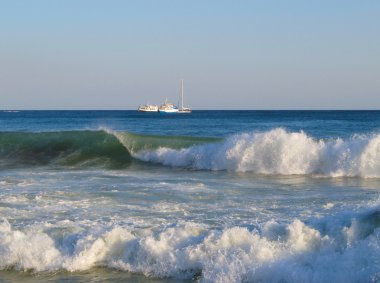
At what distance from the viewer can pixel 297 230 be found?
7.82 m

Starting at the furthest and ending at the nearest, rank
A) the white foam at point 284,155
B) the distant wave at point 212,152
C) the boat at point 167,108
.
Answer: the boat at point 167,108 < the distant wave at point 212,152 < the white foam at point 284,155

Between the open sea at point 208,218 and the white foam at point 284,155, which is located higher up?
the white foam at point 284,155

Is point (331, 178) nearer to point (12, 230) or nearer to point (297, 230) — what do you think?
A: point (297, 230)

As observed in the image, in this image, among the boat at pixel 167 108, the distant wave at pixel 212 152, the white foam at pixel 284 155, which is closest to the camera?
the white foam at pixel 284 155

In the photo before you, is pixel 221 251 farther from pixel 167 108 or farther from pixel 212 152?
pixel 167 108

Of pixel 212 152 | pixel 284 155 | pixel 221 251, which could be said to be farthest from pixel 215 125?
pixel 221 251

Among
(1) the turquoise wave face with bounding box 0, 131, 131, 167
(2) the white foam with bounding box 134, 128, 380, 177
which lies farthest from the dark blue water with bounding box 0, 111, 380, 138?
(1) the turquoise wave face with bounding box 0, 131, 131, 167

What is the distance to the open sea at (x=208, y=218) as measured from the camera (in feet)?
23.9

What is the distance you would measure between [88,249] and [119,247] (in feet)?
1.44

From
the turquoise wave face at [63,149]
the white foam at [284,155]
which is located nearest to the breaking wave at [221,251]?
the white foam at [284,155]

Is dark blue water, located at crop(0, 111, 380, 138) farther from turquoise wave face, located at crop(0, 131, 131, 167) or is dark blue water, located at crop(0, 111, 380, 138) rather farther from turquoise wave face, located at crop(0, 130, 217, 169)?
turquoise wave face, located at crop(0, 131, 131, 167)

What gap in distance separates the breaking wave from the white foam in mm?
9691

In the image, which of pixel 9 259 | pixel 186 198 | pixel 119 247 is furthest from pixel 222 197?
pixel 9 259

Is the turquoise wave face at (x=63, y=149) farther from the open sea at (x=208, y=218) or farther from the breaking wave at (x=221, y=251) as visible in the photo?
the breaking wave at (x=221, y=251)
